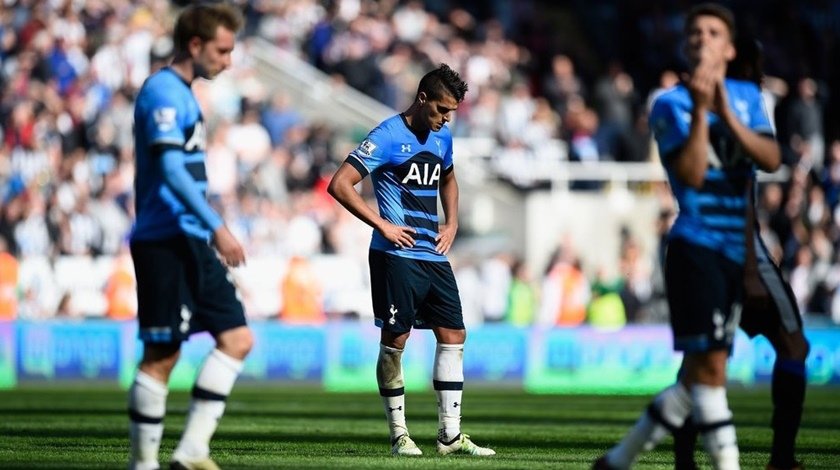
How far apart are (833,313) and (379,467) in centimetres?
1571

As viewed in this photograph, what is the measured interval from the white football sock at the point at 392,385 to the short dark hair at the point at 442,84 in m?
1.73

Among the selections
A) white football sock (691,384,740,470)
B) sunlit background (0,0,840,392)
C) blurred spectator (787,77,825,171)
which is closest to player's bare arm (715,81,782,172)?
white football sock (691,384,740,470)

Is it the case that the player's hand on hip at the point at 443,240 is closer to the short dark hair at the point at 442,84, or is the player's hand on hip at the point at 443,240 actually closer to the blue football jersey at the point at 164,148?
the short dark hair at the point at 442,84

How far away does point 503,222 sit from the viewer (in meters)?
27.4

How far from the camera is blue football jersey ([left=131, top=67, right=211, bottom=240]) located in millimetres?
8258

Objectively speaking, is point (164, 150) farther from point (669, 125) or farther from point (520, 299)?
point (520, 299)

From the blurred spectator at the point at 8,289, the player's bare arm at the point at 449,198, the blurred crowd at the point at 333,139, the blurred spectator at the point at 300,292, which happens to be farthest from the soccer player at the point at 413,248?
the blurred spectator at the point at 8,289

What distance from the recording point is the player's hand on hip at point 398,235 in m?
10.9

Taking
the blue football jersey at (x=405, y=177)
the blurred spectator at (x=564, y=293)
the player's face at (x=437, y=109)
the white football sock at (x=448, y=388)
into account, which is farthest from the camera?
the blurred spectator at (x=564, y=293)

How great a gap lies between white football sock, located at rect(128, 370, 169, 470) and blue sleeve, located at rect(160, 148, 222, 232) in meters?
0.89

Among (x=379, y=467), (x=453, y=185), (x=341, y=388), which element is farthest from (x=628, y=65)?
(x=379, y=467)

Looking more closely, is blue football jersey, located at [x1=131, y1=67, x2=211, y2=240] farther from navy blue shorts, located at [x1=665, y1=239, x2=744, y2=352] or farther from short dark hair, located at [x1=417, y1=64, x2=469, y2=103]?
short dark hair, located at [x1=417, y1=64, x2=469, y2=103]

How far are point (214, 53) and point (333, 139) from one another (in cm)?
1913

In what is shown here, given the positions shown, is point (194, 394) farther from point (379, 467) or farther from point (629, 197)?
point (629, 197)
